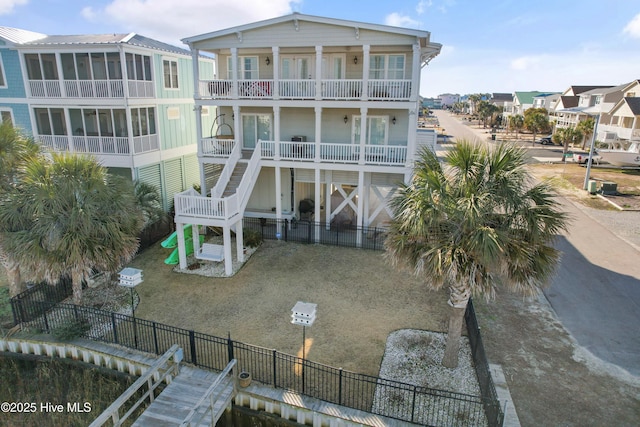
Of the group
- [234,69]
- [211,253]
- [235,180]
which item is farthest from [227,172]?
[234,69]

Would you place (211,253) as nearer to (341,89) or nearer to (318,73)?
(318,73)

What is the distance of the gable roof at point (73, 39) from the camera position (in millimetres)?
18547

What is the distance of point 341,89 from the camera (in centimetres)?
1797

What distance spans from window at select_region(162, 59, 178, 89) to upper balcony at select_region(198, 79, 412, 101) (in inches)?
120

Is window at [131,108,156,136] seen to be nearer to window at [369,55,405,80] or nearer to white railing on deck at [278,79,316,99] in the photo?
white railing on deck at [278,79,316,99]

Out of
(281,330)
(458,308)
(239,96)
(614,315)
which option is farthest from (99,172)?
(614,315)

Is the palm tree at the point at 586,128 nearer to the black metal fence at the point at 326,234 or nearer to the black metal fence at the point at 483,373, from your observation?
the black metal fence at the point at 326,234

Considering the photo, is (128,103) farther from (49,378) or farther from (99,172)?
(49,378)

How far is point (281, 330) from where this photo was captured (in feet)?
40.0

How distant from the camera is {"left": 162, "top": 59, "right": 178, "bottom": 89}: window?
69.7ft

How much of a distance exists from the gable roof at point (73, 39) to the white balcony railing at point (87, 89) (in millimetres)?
1633

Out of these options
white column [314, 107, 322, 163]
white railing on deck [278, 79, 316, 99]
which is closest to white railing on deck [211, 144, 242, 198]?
white railing on deck [278, 79, 316, 99]

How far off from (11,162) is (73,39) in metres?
10.3

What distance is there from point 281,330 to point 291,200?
10490 millimetres
